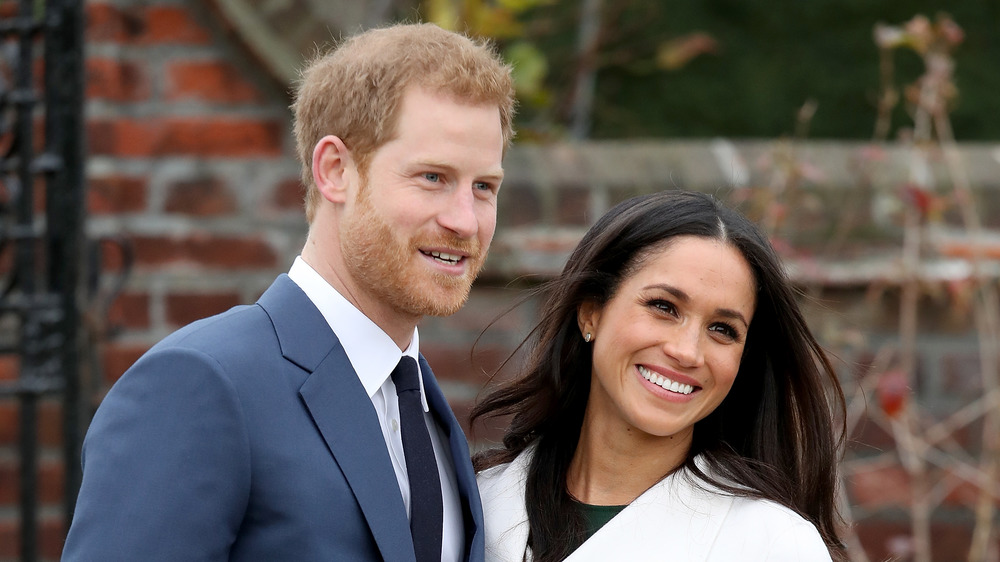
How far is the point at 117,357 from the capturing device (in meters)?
3.53

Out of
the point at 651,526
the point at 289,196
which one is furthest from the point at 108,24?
the point at 651,526

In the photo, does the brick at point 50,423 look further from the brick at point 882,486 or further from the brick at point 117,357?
the brick at point 882,486

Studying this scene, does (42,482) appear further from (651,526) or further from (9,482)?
(651,526)

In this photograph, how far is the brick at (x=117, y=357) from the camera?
3.52 metres

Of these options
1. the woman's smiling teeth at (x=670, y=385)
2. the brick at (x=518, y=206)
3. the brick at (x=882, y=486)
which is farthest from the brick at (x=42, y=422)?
the brick at (x=882, y=486)

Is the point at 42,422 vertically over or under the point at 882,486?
over

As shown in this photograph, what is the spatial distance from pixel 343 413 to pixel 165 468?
1.13ft

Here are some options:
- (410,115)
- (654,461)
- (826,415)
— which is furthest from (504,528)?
(410,115)

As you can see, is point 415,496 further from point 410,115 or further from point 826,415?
point 826,415

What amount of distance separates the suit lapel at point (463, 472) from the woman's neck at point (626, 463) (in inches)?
11.5

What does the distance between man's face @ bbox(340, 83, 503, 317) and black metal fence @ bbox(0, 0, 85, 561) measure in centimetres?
114

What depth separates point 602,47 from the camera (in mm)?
4676

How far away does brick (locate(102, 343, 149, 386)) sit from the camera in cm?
352

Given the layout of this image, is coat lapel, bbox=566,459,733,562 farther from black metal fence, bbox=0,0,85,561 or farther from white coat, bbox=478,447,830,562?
black metal fence, bbox=0,0,85,561
